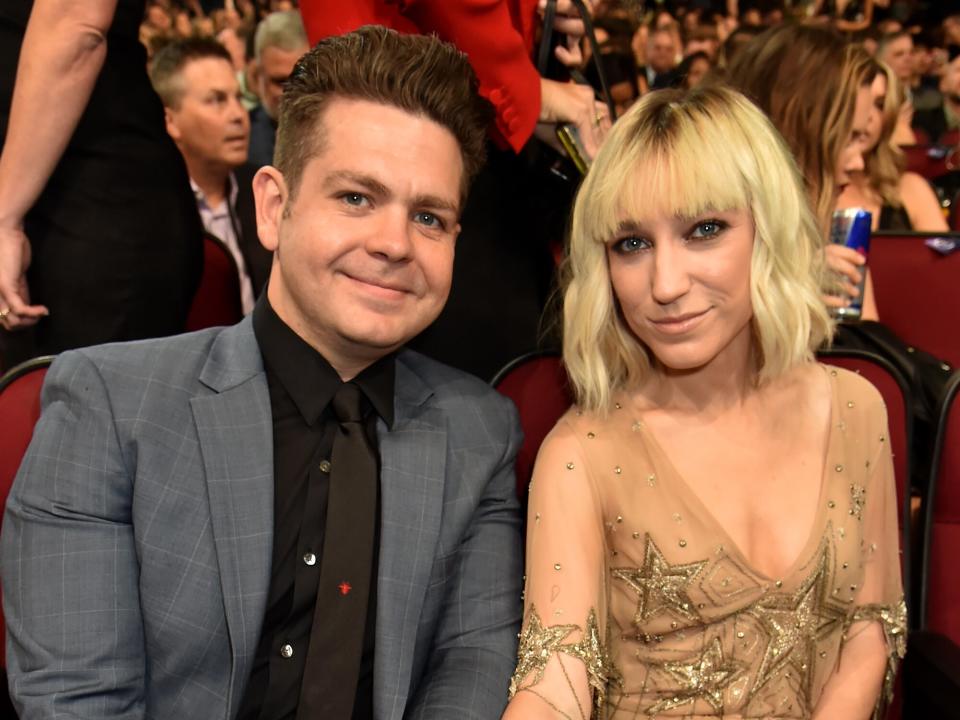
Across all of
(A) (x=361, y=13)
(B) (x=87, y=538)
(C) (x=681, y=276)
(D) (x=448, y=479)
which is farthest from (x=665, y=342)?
(B) (x=87, y=538)

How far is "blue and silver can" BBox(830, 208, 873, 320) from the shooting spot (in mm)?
2381

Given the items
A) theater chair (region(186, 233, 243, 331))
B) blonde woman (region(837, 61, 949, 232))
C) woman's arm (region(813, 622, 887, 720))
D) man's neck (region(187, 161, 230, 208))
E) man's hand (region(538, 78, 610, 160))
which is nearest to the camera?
woman's arm (region(813, 622, 887, 720))

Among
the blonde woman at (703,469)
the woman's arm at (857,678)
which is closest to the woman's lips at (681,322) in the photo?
the blonde woman at (703,469)

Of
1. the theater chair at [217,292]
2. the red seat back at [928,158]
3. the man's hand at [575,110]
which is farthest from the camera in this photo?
the red seat back at [928,158]

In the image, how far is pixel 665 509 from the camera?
1770 mm

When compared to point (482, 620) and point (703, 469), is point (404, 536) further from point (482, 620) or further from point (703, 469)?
point (703, 469)

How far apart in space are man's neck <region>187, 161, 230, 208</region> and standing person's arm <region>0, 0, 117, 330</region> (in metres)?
2.18

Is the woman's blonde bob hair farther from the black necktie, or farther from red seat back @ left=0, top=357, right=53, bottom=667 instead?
red seat back @ left=0, top=357, right=53, bottom=667

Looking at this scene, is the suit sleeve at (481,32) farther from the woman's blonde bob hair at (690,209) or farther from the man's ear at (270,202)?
the man's ear at (270,202)

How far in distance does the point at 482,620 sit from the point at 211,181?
2826 mm

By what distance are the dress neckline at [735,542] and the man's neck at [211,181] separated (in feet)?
8.67

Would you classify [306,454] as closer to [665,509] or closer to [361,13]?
[665,509]

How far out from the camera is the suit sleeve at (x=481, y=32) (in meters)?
1.82

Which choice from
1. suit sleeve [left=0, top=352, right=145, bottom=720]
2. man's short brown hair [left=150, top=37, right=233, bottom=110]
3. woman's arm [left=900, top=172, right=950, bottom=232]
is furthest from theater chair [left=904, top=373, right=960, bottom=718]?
man's short brown hair [left=150, top=37, right=233, bottom=110]
